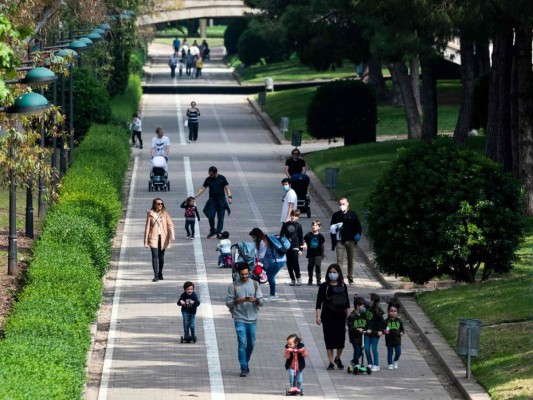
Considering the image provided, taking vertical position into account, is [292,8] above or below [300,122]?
above

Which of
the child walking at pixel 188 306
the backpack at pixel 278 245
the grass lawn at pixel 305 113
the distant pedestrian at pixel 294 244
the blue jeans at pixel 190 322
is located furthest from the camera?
the grass lawn at pixel 305 113

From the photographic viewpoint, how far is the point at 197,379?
752 inches

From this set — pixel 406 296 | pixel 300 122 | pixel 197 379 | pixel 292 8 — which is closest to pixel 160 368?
pixel 197 379

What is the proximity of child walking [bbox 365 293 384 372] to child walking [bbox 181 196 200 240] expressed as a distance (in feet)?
35.3

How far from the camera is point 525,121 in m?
31.7

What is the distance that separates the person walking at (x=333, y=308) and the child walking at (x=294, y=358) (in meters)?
1.32

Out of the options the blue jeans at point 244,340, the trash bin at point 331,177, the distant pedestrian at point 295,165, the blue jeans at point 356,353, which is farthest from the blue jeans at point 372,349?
the trash bin at point 331,177

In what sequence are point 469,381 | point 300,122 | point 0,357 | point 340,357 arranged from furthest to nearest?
point 300,122 < point 340,357 < point 469,381 < point 0,357

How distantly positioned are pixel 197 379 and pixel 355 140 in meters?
29.8

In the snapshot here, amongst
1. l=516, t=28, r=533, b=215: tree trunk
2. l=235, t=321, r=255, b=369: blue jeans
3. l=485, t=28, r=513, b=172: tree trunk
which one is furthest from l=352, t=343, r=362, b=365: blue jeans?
l=485, t=28, r=513, b=172: tree trunk

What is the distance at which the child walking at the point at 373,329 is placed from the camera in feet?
63.5

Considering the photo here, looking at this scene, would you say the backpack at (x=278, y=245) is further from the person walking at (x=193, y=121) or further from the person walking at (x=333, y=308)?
the person walking at (x=193, y=121)

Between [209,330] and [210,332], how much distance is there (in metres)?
0.14

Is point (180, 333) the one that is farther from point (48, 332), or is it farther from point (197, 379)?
point (48, 332)
